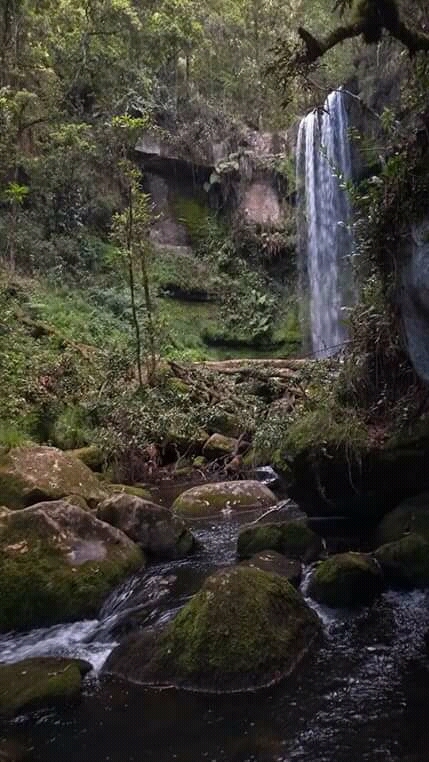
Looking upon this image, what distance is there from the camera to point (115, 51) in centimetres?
2175

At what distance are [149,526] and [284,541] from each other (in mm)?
1472

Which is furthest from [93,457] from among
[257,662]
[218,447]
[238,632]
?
[257,662]

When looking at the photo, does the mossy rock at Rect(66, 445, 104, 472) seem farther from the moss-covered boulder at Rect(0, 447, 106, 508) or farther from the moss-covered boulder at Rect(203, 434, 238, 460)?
the moss-covered boulder at Rect(0, 447, 106, 508)

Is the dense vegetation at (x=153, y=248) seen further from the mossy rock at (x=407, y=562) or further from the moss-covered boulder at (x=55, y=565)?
the moss-covered boulder at (x=55, y=565)

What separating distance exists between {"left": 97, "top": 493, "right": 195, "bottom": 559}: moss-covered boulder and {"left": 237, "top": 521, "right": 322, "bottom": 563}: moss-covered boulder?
673 millimetres

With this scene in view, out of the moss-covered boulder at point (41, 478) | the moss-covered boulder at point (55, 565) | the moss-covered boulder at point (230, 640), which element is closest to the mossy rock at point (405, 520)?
the moss-covered boulder at point (230, 640)

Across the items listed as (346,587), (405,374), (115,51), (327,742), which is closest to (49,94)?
(115,51)

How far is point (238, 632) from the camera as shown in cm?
477

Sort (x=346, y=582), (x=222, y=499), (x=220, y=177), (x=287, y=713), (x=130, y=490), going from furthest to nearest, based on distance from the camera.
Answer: (x=220, y=177), (x=130, y=490), (x=222, y=499), (x=346, y=582), (x=287, y=713)

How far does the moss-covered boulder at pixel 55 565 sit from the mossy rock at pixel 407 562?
2459mm

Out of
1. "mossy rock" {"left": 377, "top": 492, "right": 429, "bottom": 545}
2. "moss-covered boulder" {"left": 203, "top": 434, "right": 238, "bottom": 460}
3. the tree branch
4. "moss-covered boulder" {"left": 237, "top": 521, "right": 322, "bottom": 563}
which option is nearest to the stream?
"mossy rock" {"left": 377, "top": 492, "right": 429, "bottom": 545}

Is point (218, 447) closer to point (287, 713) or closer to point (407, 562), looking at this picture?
point (407, 562)

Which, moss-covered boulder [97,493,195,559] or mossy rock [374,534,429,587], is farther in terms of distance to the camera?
moss-covered boulder [97,493,195,559]

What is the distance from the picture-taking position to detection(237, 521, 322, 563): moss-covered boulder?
273 inches
